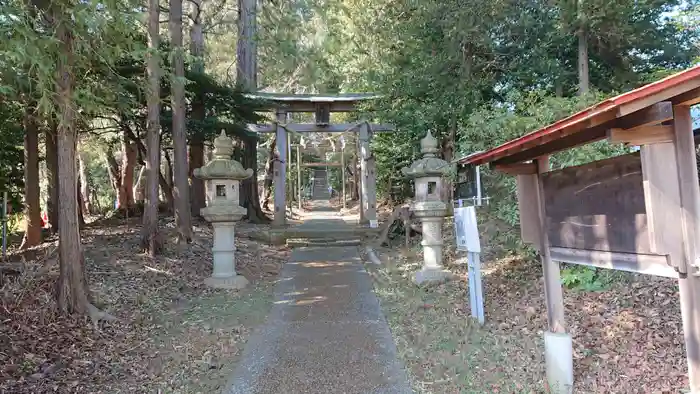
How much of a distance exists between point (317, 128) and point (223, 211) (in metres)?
6.98

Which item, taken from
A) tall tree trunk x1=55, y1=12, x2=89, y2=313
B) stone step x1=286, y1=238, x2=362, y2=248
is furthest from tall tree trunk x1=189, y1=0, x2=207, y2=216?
tall tree trunk x1=55, y1=12, x2=89, y2=313

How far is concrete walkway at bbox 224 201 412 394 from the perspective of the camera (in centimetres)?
383

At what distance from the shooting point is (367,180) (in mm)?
14320

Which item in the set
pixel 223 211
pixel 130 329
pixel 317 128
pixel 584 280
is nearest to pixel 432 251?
pixel 584 280

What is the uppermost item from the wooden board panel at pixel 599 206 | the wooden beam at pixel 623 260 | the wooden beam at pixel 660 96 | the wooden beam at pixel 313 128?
the wooden beam at pixel 313 128

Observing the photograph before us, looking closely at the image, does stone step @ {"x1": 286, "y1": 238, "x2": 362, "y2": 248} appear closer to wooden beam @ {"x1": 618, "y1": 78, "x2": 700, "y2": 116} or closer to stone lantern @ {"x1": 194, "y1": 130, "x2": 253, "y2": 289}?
stone lantern @ {"x1": 194, "y1": 130, "x2": 253, "y2": 289}

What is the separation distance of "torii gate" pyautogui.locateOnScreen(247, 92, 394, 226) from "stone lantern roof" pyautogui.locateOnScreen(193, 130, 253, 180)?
564 centimetres

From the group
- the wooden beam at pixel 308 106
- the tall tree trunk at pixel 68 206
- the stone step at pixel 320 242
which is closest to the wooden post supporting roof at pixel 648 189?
the tall tree trunk at pixel 68 206

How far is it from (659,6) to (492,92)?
3380mm

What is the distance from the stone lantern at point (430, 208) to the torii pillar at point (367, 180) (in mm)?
6069

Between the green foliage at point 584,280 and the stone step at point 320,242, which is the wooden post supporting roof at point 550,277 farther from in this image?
the stone step at point 320,242

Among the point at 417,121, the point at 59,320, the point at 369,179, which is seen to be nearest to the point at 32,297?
the point at 59,320

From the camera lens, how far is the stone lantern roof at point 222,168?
7.64 m

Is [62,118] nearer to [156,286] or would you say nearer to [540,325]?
[156,286]
